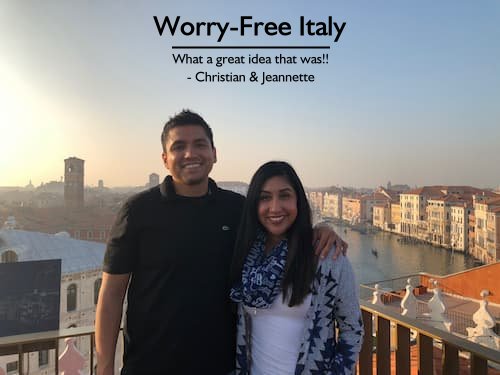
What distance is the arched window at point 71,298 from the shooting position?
9482 millimetres

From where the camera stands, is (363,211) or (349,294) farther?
(363,211)

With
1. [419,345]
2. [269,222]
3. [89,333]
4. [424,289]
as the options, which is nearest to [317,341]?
[269,222]

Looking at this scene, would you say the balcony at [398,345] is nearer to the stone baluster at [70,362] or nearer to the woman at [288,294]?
the woman at [288,294]

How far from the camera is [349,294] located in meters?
0.65

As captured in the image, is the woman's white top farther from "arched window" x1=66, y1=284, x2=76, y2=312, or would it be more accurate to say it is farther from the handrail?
"arched window" x1=66, y1=284, x2=76, y2=312

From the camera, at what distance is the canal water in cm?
1675

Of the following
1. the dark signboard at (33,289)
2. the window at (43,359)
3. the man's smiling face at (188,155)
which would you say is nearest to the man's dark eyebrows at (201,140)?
the man's smiling face at (188,155)

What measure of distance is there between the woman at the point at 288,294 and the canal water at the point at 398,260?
15.0m

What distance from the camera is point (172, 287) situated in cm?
73

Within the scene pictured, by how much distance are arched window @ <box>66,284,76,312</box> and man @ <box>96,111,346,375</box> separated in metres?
10.3

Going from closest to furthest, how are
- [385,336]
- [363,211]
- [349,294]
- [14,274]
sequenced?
[349,294], [385,336], [14,274], [363,211]

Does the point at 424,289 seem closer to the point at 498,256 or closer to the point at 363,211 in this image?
the point at 498,256

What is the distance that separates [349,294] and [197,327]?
1.09 feet

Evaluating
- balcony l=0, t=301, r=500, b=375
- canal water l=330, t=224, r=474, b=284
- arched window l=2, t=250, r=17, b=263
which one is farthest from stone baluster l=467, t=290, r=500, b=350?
canal water l=330, t=224, r=474, b=284
